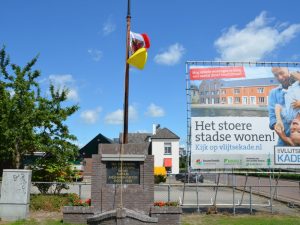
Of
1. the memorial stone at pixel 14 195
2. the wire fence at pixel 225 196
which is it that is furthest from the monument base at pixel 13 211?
the wire fence at pixel 225 196

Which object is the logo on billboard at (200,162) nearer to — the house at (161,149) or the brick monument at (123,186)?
the brick monument at (123,186)

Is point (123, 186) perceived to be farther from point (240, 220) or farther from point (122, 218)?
point (240, 220)

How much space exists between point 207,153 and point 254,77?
12.5 feet

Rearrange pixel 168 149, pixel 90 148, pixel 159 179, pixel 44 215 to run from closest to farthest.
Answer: pixel 44 215 < pixel 159 179 < pixel 168 149 < pixel 90 148

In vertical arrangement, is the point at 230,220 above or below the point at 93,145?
below

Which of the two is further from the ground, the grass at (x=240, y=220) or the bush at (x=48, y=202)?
the bush at (x=48, y=202)

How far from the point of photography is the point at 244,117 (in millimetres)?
17766

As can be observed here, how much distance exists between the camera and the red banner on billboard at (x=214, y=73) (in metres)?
17.7

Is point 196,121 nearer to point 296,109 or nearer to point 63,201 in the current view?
point 296,109

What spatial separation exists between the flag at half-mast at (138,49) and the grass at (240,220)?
18.5 ft

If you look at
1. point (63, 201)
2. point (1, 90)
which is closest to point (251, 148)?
point (63, 201)

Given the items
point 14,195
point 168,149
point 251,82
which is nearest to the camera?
point 14,195

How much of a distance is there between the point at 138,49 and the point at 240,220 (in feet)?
23.0

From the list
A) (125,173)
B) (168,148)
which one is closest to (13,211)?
(125,173)
